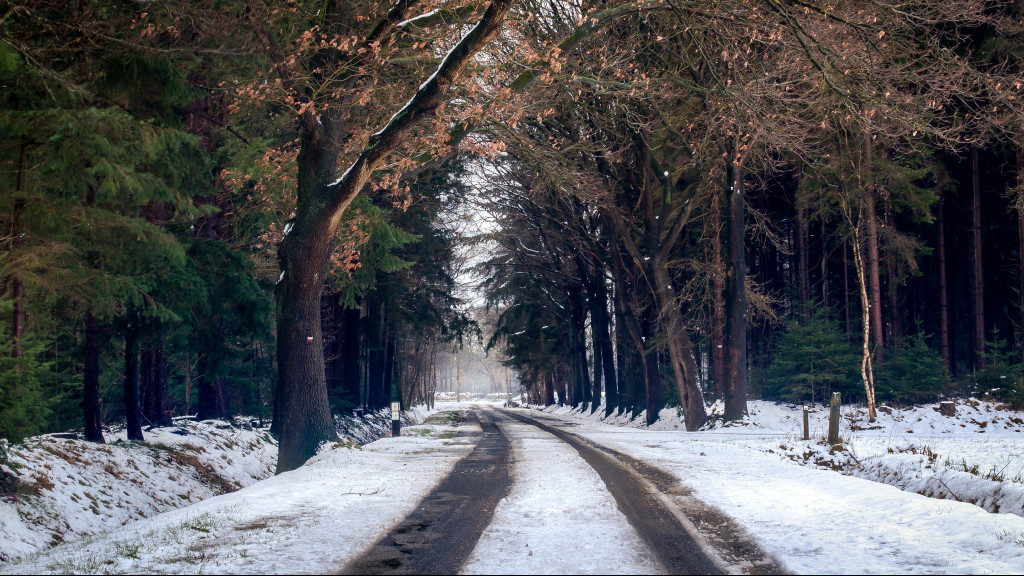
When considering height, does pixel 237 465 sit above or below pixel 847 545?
below

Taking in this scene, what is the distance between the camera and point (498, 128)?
1419 cm

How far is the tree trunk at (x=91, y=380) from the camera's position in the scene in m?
11.8

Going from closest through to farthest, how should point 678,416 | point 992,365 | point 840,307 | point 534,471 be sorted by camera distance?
point 534,471
point 992,365
point 678,416
point 840,307

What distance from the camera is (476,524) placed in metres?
6.11

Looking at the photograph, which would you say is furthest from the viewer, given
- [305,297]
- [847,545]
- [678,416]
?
[678,416]

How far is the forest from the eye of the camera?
366 inches

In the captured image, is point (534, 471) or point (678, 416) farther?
point (678, 416)

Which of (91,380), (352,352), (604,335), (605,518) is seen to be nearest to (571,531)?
(605,518)

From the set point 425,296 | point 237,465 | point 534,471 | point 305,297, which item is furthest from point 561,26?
point 425,296

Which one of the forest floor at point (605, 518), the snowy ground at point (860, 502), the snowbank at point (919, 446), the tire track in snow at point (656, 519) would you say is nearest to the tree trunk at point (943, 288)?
the snowbank at point (919, 446)

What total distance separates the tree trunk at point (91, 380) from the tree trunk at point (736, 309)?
55.5ft

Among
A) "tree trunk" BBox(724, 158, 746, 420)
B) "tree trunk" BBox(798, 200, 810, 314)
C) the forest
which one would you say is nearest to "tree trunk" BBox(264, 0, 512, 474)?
the forest

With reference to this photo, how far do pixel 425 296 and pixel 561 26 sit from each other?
16.0 metres

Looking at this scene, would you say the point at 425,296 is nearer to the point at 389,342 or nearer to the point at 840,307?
the point at 389,342
